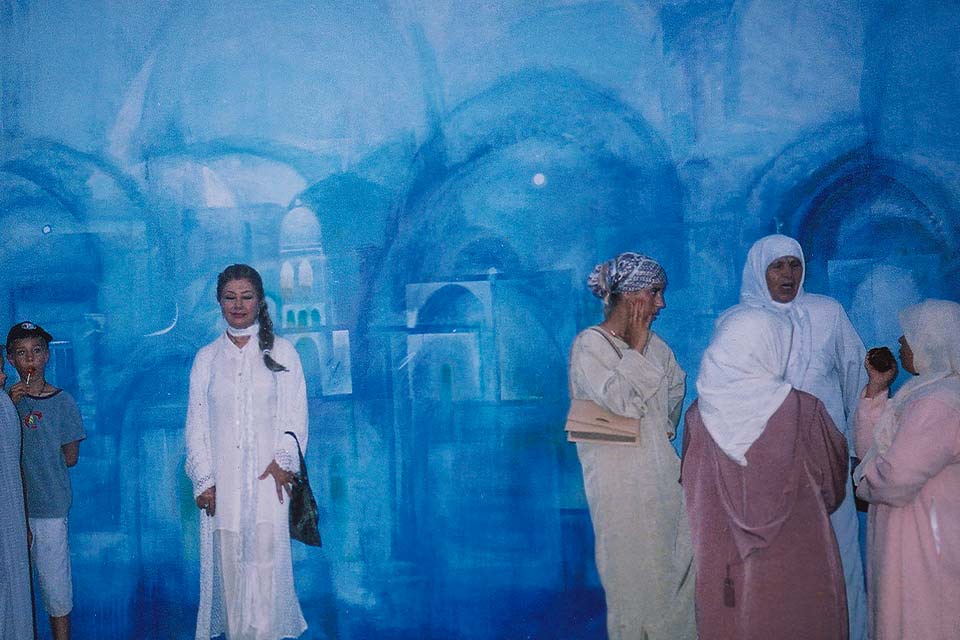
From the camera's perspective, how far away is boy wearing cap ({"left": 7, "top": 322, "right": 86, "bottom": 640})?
14.3 ft

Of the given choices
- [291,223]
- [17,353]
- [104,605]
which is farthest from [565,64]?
[104,605]

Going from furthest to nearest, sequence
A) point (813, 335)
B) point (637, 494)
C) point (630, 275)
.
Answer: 1. point (813, 335)
2. point (630, 275)
3. point (637, 494)

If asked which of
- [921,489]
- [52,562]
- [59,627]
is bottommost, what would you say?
[59,627]

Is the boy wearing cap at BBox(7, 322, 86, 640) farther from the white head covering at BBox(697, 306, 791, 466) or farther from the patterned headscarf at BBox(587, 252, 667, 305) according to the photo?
the white head covering at BBox(697, 306, 791, 466)

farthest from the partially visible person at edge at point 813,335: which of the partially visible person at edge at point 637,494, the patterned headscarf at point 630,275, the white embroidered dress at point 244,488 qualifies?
the white embroidered dress at point 244,488

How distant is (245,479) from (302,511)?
327mm

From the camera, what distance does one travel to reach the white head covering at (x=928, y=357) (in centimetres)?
318

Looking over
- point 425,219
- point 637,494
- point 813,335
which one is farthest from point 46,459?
point 813,335

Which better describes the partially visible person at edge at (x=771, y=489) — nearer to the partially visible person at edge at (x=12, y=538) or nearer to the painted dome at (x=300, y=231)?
the painted dome at (x=300, y=231)

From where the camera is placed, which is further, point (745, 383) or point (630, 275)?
point (630, 275)

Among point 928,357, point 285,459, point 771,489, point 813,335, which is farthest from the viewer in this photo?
point 285,459

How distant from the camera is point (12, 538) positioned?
3885 mm

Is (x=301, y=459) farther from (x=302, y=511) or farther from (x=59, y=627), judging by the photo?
(x=59, y=627)

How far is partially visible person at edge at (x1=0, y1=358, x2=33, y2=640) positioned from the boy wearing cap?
0.35 metres
